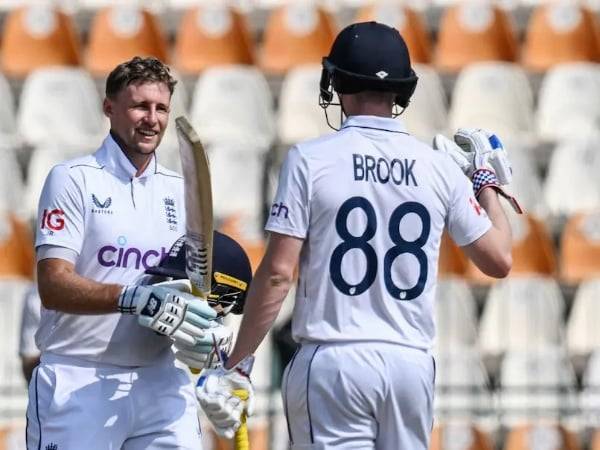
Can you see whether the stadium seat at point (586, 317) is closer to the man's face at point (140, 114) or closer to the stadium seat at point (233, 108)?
the stadium seat at point (233, 108)

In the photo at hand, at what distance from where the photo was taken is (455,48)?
13.4 metres

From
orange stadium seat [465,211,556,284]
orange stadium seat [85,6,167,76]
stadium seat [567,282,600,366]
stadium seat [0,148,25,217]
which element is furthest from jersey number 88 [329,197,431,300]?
orange stadium seat [85,6,167,76]

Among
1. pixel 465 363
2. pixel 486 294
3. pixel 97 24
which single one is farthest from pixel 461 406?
pixel 97 24

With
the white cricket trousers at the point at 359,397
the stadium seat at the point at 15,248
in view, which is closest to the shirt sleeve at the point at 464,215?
the white cricket trousers at the point at 359,397

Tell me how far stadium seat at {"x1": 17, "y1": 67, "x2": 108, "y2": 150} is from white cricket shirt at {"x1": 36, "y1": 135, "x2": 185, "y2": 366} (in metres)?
7.44

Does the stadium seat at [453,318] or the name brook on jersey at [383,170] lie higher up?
the name brook on jersey at [383,170]

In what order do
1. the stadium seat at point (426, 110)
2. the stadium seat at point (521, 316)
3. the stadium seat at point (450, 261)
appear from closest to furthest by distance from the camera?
the stadium seat at point (521, 316)
the stadium seat at point (450, 261)
the stadium seat at point (426, 110)

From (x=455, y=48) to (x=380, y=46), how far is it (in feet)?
28.9

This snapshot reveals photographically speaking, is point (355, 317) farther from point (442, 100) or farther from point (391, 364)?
point (442, 100)

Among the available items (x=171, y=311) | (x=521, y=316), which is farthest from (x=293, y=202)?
(x=521, y=316)

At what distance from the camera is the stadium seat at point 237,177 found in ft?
39.5

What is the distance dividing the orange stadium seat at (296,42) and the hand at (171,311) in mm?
8480

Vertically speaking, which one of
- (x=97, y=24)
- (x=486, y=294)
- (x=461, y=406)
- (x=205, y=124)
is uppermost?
(x=97, y=24)

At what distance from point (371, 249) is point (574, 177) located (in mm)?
7740
